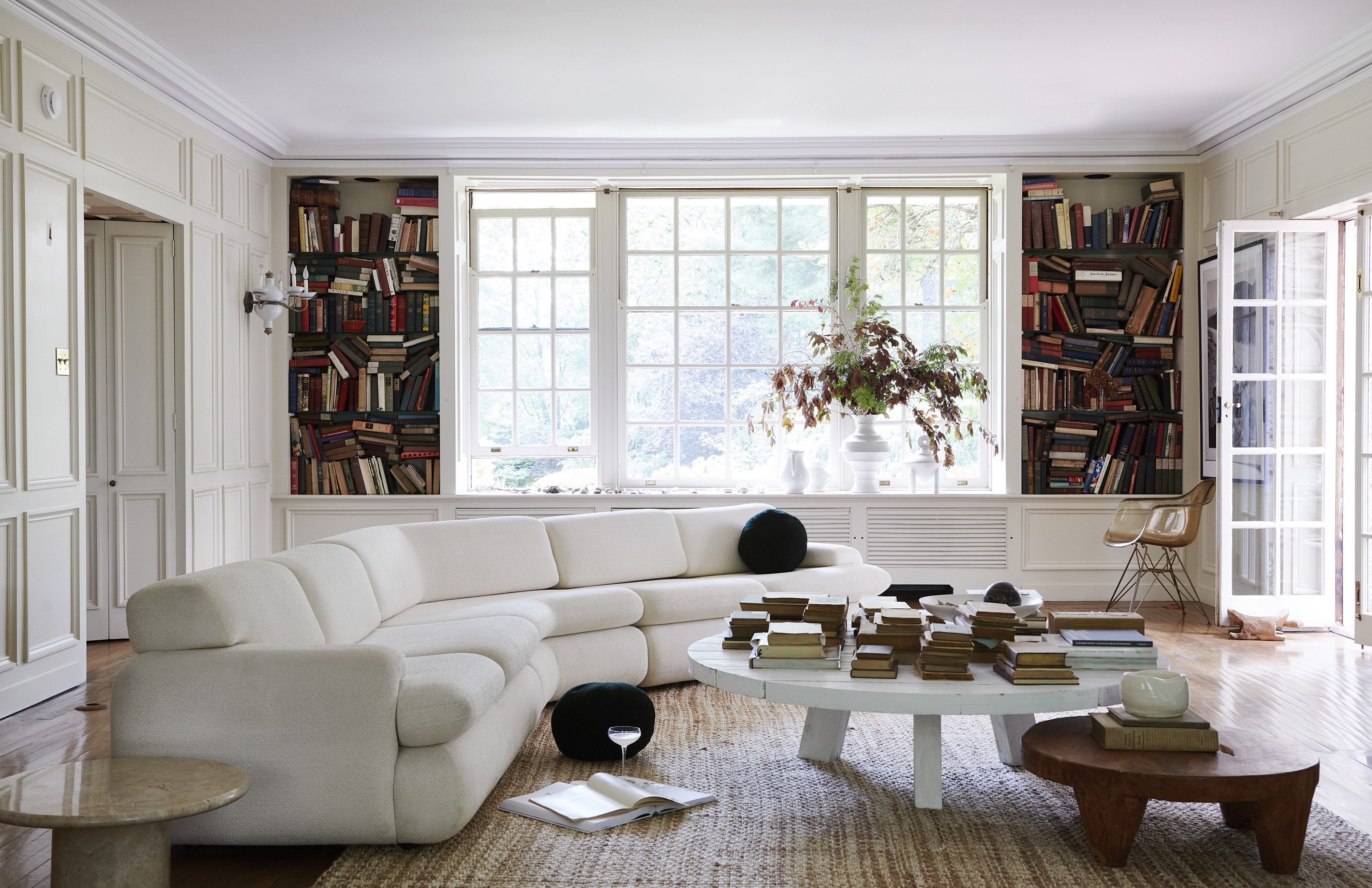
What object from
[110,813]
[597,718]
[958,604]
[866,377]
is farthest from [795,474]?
[110,813]

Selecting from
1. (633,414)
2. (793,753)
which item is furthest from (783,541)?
(633,414)

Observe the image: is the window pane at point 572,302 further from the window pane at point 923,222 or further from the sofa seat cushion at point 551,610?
the sofa seat cushion at point 551,610

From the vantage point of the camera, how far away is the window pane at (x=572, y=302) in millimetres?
6695

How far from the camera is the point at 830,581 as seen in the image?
15.6 ft

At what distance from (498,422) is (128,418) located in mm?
2186

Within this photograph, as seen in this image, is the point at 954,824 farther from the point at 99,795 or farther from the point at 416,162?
the point at 416,162

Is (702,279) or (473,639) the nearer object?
(473,639)

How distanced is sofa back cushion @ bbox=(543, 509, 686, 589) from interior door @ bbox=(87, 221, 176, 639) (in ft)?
7.19

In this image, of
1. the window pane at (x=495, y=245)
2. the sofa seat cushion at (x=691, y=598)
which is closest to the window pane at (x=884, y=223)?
the window pane at (x=495, y=245)

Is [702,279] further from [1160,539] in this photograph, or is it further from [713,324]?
[1160,539]

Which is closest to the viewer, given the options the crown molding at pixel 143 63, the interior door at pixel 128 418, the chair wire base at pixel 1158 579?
the crown molding at pixel 143 63

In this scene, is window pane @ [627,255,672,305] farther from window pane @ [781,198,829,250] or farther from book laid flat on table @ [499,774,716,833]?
book laid flat on table @ [499,774,716,833]

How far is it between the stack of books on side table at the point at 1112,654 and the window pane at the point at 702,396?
3926 millimetres

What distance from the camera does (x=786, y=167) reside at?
21.2 feet
